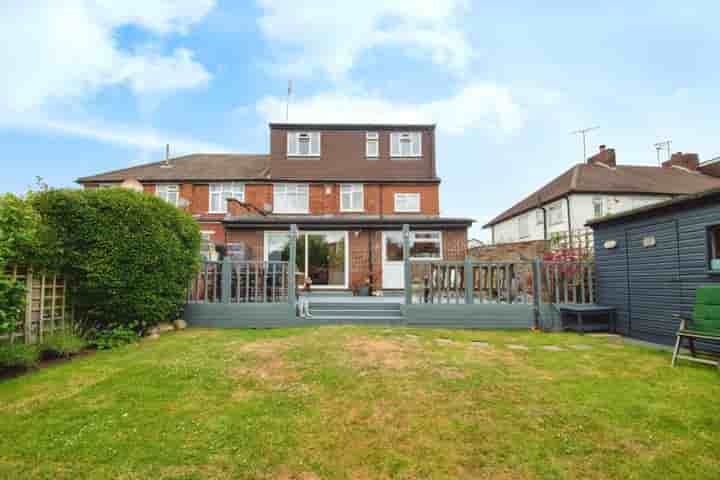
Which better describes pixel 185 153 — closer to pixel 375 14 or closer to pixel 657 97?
pixel 375 14

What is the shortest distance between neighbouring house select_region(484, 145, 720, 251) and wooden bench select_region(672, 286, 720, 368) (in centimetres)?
1278

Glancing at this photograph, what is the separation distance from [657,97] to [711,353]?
39.9 ft

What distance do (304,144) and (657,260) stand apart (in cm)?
1497

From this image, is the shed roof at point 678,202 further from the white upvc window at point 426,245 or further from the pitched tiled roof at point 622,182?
the pitched tiled roof at point 622,182

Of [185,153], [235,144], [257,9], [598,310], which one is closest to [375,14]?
[257,9]

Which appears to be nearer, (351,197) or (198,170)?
(351,197)

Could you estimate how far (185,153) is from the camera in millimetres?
21000

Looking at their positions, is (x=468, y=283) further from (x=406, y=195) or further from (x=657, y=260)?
(x=406, y=195)

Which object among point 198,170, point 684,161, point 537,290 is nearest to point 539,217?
point 684,161

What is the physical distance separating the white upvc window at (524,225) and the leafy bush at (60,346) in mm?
24154

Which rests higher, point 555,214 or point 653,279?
point 555,214

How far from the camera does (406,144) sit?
17.5m

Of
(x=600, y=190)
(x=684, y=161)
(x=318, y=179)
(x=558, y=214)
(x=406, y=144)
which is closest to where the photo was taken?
(x=318, y=179)

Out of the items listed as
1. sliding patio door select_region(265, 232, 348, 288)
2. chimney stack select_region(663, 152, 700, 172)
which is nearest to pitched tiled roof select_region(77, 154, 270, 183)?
sliding patio door select_region(265, 232, 348, 288)
